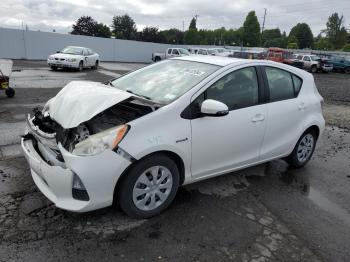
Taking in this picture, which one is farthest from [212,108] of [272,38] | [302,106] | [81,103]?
[272,38]

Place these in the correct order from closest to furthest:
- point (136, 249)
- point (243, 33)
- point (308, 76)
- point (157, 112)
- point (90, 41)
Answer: point (136, 249) < point (157, 112) < point (308, 76) < point (90, 41) < point (243, 33)

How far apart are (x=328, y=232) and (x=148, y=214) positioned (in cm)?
192

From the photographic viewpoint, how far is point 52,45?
33656mm

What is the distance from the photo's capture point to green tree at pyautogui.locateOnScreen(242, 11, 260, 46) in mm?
90062

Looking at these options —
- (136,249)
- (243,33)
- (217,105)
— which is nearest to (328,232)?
(217,105)

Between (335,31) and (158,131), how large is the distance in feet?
311

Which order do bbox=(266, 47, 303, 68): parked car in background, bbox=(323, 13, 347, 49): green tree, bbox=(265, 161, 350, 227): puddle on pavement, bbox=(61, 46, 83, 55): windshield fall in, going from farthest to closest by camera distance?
bbox=(323, 13, 347, 49): green tree → bbox=(266, 47, 303, 68): parked car in background → bbox=(61, 46, 83, 55): windshield → bbox=(265, 161, 350, 227): puddle on pavement

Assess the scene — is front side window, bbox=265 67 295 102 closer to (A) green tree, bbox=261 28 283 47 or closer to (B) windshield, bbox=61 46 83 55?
(B) windshield, bbox=61 46 83 55

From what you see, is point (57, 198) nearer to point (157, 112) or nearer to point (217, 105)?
point (157, 112)

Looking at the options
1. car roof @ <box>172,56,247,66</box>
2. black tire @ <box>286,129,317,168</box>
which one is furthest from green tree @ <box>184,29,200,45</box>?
car roof @ <box>172,56,247,66</box>

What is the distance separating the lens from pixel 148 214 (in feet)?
12.2

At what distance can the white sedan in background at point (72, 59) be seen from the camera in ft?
66.1

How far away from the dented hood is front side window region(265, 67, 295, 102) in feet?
6.54

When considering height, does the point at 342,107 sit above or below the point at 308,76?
below
